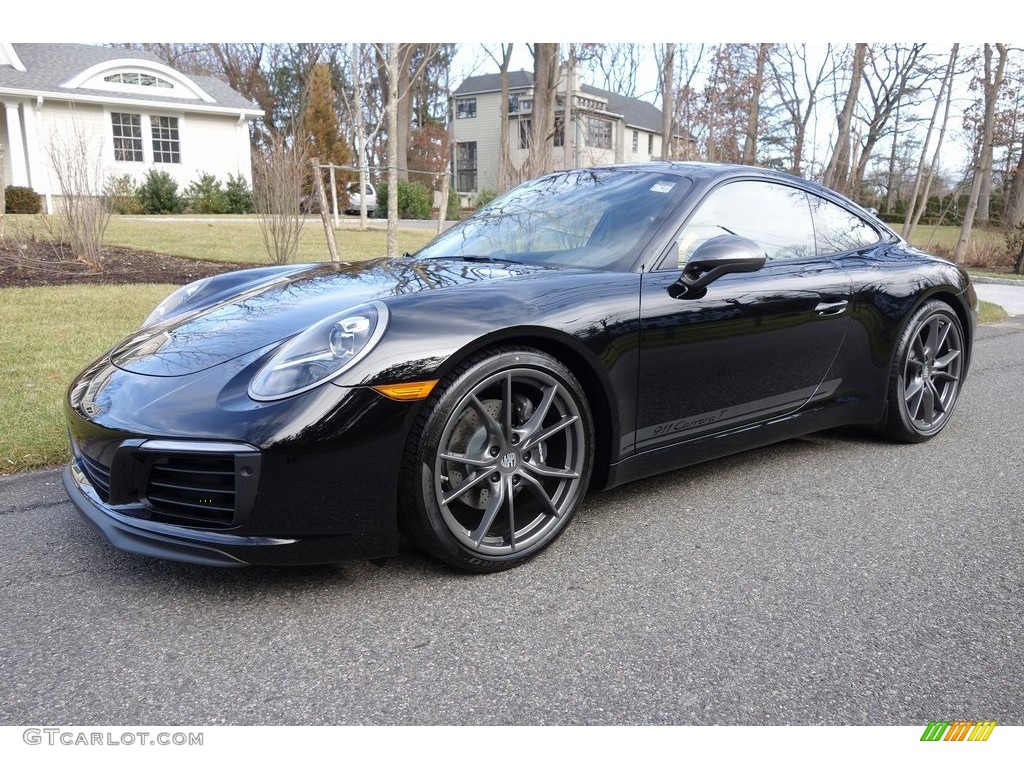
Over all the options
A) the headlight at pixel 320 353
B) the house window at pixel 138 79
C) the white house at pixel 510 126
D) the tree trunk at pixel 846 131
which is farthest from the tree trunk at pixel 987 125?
the white house at pixel 510 126

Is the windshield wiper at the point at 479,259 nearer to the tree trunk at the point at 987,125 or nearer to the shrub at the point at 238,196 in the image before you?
the tree trunk at the point at 987,125

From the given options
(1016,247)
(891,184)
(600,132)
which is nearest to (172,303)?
(1016,247)

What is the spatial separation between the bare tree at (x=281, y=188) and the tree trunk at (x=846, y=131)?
1392cm

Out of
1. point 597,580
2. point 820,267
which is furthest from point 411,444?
point 820,267

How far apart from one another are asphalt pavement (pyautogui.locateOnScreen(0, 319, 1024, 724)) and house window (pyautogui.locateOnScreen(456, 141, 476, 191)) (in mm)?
46793

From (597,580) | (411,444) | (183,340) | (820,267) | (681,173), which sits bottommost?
(597,580)

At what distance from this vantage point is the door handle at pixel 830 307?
3.61 meters

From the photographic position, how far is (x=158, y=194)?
23.3 m

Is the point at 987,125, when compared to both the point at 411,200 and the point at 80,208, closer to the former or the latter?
the point at 80,208

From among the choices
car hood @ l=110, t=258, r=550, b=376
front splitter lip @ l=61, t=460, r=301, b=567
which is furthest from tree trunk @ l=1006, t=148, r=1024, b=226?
front splitter lip @ l=61, t=460, r=301, b=567

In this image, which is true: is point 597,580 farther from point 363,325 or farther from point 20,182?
point 20,182
